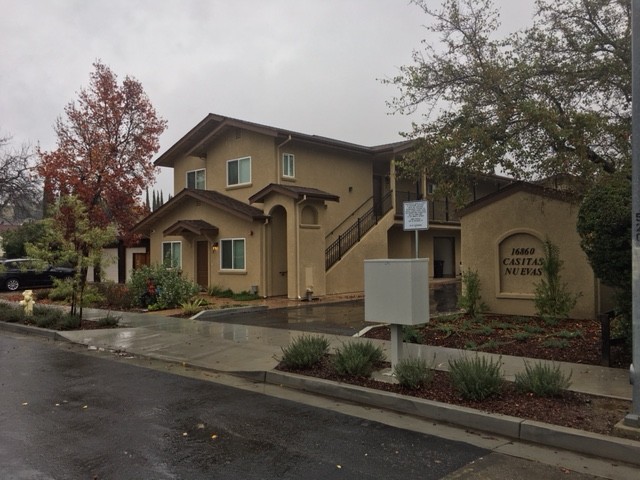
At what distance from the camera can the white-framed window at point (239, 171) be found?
876 inches

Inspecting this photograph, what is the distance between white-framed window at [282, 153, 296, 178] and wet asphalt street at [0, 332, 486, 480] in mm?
14253

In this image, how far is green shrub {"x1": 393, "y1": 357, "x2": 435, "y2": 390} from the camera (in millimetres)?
6956

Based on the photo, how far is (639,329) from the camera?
545cm

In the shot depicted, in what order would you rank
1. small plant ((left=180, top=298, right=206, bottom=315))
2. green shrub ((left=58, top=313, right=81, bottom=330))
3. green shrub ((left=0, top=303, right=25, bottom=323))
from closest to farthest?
1. green shrub ((left=58, top=313, right=81, bottom=330))
2. green shrub ((left=0, top=303, right=25, bottom=323))
3. small plant ((left=180, top=298, right=206, bottom=315))

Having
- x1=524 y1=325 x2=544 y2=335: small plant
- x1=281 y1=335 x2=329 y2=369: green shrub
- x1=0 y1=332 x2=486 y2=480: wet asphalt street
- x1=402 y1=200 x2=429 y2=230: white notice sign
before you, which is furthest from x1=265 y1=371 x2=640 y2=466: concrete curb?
x1=524 y1=325 x2=544 y2=335: small plant

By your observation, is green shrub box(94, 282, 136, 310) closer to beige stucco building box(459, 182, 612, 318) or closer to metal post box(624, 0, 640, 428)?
beige stucco building box(459, 182, 612, 318)

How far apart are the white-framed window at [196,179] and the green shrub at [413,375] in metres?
19.0

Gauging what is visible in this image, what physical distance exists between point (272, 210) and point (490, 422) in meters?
15.6

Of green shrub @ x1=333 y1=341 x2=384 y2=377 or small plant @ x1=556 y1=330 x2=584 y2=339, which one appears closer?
green shrub @ x1=333 y1=341 x2=384 y2=377

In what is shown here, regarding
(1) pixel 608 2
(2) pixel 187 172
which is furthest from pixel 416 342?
(2) pixel 187 172

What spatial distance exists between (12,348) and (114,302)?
677cm

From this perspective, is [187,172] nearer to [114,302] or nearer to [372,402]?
[114,302]

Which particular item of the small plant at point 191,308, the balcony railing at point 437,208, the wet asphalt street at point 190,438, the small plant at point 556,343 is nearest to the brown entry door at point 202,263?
the small plant at point 191,308

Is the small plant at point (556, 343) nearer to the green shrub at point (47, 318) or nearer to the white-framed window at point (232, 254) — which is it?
the green shrub at point (47, 318)
